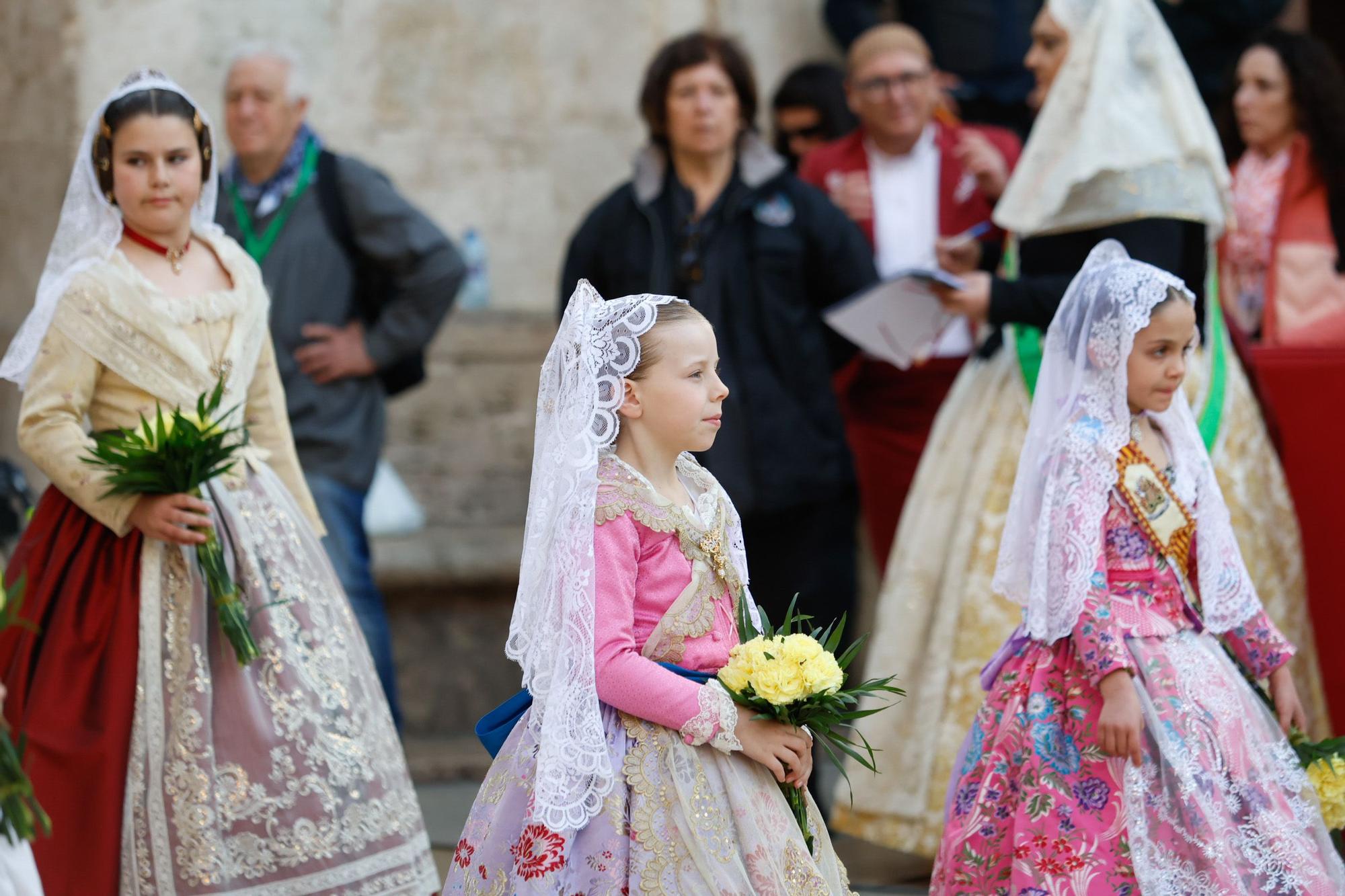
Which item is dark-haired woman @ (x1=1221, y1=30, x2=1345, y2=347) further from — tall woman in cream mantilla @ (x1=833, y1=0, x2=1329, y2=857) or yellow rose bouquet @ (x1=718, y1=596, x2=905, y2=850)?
yellow rose bouquet @ (x1=718, y1=596, x2=905, y2=850)

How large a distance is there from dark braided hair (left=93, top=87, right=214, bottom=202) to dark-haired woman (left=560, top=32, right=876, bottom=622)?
176 cm

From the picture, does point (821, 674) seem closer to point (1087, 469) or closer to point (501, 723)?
point (501, 723)

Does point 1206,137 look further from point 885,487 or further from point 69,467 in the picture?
point 69,467

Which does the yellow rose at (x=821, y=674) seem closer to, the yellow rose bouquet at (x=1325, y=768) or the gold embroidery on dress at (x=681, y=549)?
the gold embroidery on dress at (x=681, y=549)

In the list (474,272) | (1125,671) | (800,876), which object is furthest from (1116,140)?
(474,272)

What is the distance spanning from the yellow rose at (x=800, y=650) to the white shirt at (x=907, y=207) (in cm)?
332

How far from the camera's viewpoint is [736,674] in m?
3.55

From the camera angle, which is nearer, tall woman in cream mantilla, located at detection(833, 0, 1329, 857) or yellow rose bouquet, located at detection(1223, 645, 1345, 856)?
yellow rose bouquet, located at detection(1223, 645, 1345, 856)

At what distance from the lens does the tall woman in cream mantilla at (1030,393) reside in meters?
5.39

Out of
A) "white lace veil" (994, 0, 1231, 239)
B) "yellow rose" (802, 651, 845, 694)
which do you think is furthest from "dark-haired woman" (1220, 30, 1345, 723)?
"yellow rose" (802, 651, 845, 694)

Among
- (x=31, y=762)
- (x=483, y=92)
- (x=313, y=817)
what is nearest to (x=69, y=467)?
(x=31, y=762)

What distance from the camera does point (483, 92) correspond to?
8.12 meters

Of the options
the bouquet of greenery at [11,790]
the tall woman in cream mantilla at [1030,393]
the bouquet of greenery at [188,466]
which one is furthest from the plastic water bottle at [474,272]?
the bouquet of greenery at [11,790]

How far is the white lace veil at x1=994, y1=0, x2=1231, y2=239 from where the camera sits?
212 inches
